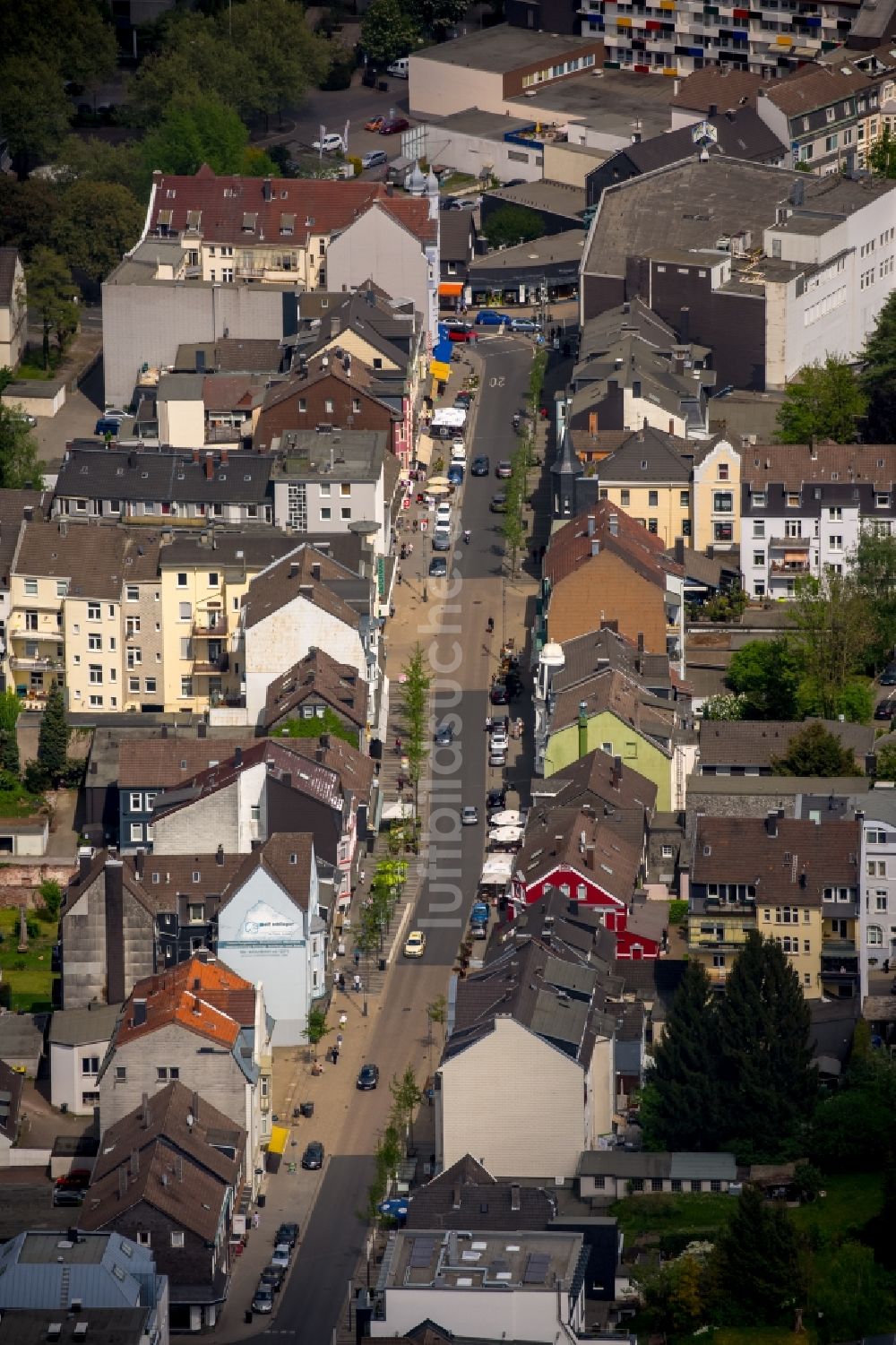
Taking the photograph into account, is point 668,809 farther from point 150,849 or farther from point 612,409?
point 612,409

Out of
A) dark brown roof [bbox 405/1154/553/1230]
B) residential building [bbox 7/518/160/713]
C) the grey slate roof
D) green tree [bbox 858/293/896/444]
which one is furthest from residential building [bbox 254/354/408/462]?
dark brown roof [bbox 405/1154/553/1230]

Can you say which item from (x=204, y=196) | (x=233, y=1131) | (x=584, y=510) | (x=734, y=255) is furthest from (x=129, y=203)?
(x=233, y=1131)

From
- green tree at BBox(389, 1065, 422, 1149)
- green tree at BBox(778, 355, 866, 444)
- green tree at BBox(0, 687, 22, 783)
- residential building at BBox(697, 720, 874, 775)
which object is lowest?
green tree at BBox(0, 687, 22, 783)

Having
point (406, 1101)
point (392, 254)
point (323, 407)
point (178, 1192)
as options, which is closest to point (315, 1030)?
point (406, 1101)

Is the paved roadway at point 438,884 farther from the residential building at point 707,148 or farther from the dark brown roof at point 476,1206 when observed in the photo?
the residential building at point 707,148

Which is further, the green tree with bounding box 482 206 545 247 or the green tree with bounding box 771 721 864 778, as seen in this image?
the green tree with bounding box 482 206 545 247

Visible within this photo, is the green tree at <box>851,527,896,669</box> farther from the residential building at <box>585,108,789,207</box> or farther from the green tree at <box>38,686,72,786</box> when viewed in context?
the residential building at <box>585,108,789,207</box>

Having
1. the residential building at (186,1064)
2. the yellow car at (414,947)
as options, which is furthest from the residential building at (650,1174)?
the yellow car at (414,947)
